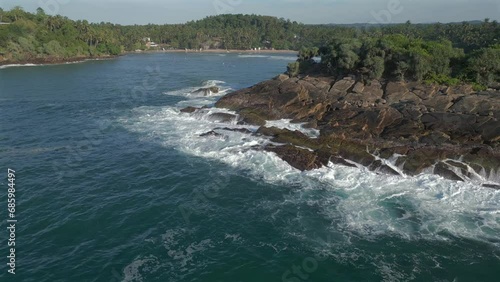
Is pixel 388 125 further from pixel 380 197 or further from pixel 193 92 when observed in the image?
pixel 193 92

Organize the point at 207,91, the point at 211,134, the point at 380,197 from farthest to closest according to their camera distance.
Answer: the point at 207,91, the point at 211,134, the point at 380,197

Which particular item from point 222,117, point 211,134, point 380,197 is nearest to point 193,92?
point 222,117

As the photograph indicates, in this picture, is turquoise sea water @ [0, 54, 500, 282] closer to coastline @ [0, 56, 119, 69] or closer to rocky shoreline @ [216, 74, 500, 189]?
rocky shoreline @ [216, 74, 500, 189]

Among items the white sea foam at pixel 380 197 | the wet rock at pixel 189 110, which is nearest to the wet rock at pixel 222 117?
the wet rock at pixel 189 110

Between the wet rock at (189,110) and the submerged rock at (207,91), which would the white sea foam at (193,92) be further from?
the wet rock at (189,110)

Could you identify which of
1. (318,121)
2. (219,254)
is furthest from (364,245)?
(318,121)

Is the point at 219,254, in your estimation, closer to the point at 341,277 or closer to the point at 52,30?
the point at 341,277
